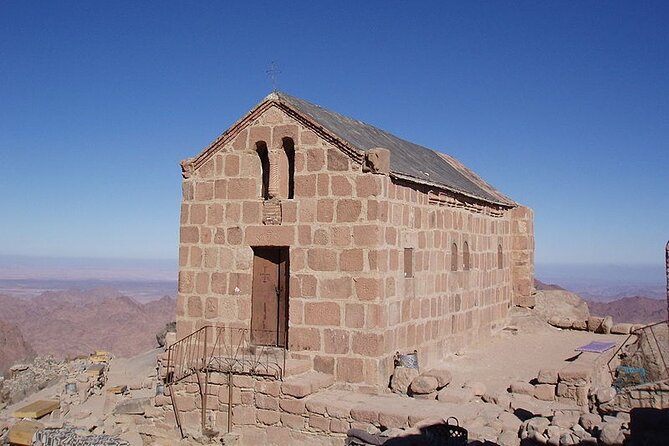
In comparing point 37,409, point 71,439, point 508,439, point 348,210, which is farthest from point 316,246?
point 37,409

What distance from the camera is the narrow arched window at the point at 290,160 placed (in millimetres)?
13062

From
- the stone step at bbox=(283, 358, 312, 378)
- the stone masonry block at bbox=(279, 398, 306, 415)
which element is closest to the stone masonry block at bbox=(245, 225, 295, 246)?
the stone step at bbox=(283, 358, 312, 378)

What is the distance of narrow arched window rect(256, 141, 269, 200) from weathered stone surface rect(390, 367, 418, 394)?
467cm

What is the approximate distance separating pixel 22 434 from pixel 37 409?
7.67 ft

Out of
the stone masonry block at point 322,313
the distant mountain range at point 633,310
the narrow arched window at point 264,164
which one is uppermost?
the narrow arched window at point 264,164

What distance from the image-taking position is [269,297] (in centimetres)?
1309

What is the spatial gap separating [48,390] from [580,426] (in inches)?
654

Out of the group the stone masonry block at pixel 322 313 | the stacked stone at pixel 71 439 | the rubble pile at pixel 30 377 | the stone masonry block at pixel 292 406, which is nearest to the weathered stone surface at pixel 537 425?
the stone masonry block at pixel 292 406

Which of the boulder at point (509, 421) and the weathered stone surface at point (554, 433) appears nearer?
the weathered stone surface at point (554, 433)

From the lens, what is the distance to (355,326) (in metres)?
11.9

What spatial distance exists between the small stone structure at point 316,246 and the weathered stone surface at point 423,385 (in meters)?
0.60

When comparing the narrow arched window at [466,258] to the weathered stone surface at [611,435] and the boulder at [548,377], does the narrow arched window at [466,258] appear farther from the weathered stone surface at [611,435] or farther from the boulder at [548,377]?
the weathered stone surface at [611,435]

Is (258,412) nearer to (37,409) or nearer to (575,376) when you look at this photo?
(575,376)

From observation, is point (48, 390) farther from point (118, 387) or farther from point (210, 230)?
point (210, 230)
